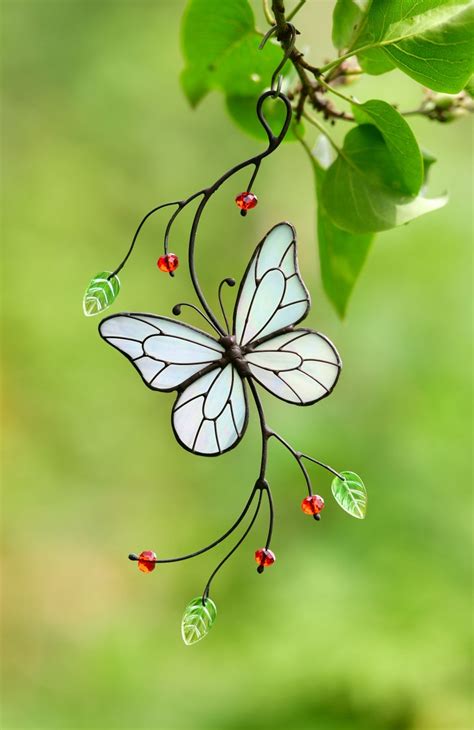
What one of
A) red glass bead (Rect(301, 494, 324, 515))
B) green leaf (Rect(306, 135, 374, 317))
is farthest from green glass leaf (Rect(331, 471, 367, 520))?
green leaf (Rect(306, 135, 374, 317))

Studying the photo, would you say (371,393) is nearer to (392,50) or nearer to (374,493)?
(374,493)

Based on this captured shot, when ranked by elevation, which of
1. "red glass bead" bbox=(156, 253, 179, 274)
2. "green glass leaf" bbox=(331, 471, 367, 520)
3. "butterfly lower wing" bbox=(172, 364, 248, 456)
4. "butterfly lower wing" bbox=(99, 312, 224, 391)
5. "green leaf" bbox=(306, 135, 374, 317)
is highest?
"green leaf" bbox=(306, 135, 374, 317)

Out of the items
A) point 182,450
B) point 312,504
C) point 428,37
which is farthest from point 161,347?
point 182,450

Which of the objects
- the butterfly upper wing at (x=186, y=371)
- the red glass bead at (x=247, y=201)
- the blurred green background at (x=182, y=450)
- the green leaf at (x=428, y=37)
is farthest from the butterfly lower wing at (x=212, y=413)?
the blurred green background at (x=182, y=450)

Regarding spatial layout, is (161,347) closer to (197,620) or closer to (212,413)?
(212,413)

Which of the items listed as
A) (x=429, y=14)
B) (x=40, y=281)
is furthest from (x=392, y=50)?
(x=40, y=281)

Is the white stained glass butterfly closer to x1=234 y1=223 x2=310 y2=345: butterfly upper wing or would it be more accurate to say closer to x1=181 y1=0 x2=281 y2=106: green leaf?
x1=234 y1=223 x2=310 y2=345: butterfly upper wing

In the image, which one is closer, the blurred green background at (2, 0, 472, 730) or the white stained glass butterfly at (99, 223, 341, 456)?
the white stained glass butterfly at (99, 223, 341, 456)
